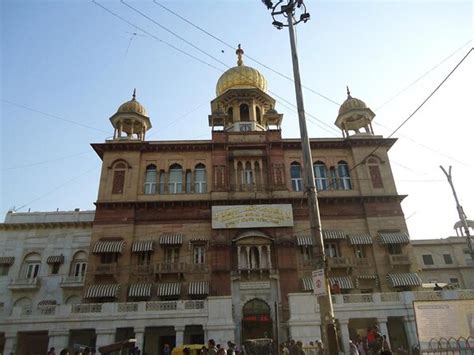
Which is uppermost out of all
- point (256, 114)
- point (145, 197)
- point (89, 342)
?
point (256, 114)

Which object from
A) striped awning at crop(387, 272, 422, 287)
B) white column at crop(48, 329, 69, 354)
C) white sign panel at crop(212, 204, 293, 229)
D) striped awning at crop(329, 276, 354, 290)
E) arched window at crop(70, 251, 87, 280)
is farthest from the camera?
arched window at crop(70, 251, 87, 280)

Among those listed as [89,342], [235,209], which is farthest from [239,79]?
[89,342]

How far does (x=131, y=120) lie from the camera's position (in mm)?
30234

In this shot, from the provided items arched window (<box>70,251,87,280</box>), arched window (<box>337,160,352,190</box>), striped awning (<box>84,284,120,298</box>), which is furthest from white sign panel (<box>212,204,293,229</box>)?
arched window (<box>70,251,87,280</box>)

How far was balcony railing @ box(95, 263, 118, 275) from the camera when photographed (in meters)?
23.2

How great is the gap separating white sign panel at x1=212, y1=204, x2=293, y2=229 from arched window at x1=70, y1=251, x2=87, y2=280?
13047 millimetres

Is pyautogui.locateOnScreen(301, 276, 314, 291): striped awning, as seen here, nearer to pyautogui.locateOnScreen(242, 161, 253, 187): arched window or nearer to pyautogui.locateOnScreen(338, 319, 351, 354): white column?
pyautogui.locateOnScreen(338, 319, 351, 354): white column

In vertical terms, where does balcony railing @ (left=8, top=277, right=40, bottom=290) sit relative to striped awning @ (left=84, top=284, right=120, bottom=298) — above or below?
above

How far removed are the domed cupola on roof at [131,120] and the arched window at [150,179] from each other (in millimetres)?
3454

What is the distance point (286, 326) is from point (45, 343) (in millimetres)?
16179

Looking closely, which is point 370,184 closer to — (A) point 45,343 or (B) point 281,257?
(B) point 281,257

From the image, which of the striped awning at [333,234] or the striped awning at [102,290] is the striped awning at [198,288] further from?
the striped awning at [333,234]

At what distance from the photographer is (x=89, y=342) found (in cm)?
2262

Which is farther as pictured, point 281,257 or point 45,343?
point 281,257
